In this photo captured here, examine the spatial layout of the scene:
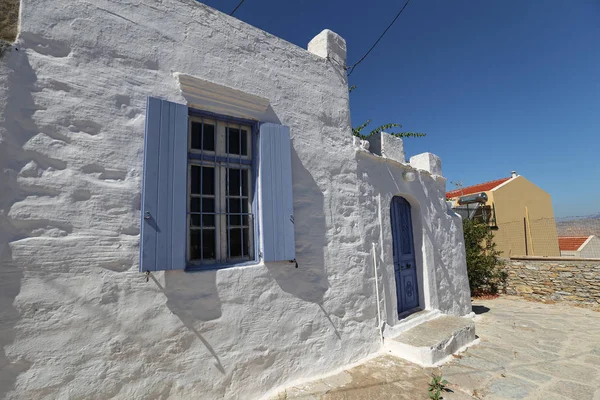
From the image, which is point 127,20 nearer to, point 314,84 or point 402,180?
point 314,84

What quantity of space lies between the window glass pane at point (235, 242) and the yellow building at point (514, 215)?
10.5m

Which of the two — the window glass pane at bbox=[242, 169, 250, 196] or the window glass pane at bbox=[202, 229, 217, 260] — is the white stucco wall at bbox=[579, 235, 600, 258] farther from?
the window glass pane at bbox=[202, 229, 217, 260]

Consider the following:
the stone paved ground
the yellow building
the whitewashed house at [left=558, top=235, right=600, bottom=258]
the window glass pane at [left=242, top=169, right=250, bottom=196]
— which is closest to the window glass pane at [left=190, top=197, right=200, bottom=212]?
the window glass pane at [left=242, top=169, right=250, bottom=196]

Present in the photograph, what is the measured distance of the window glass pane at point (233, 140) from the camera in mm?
3250

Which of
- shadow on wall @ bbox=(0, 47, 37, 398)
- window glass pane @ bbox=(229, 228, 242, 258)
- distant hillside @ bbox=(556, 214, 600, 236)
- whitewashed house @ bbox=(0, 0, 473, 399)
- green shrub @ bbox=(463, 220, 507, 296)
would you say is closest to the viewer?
shadow on wall @ bbox=(0, 47, 37, 398)

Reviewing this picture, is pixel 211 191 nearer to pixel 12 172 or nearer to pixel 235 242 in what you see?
pixel 235 242

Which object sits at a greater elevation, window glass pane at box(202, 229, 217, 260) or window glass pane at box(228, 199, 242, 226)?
window glass pane at box(228, 199, 242, 226)

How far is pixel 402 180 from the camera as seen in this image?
16.7 ft

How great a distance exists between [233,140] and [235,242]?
1063 millimetres

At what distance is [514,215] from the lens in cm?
1259

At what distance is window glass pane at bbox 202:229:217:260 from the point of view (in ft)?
9.71

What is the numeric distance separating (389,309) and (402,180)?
2.04 m

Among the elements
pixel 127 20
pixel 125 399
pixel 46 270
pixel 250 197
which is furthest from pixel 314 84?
pixel 125 399

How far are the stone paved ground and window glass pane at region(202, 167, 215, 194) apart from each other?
2.06 m
